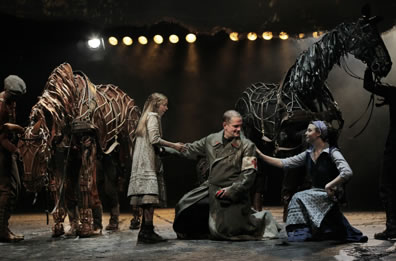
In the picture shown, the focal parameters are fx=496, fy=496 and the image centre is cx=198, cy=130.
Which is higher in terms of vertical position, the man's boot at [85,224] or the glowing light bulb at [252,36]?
the glowing light bulb at [252,36]

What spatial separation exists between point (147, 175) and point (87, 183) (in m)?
0.95

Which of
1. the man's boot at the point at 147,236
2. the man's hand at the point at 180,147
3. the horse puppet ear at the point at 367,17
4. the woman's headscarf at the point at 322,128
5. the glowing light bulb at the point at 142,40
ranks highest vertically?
the glowing light bulb at the point at 142,40

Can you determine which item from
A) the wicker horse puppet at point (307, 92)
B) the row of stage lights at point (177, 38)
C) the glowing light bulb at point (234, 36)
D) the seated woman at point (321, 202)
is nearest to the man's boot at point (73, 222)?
the seated woman at point (321, 202)

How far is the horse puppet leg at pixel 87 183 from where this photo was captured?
545cm

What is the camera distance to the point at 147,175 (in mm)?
4914

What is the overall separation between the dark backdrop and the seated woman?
3.72m

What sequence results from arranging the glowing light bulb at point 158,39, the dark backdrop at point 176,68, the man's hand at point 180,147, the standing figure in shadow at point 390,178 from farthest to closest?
the glowing light bulb at point 158,39 → the dark backdrop at point 176,68 → the man's hand at point 180,147 → the standing figure in shadow at point 390,178

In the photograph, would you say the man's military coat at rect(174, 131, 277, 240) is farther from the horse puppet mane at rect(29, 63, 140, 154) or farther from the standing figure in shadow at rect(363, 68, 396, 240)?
the horse puppet mane at rect(29, 63, 140, 154)

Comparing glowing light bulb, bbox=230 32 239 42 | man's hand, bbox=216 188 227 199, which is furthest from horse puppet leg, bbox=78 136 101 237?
glowing light bulb, bbox=230 32 239 42

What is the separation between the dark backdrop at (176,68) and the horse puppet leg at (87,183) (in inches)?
132

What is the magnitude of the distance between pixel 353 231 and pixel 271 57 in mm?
4598

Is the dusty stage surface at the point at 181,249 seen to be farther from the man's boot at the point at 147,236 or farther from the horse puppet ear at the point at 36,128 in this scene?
the horse puppet ear at the point at 36,128

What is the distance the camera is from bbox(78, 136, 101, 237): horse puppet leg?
545cm

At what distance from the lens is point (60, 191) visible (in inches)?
220
